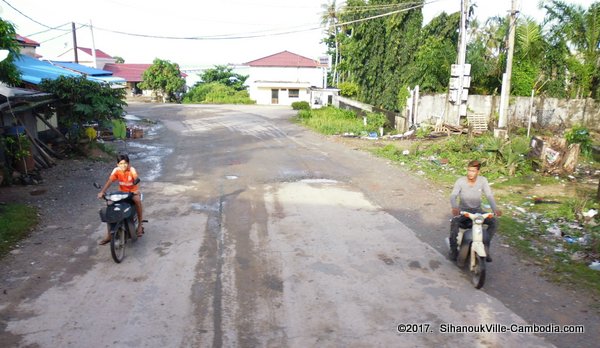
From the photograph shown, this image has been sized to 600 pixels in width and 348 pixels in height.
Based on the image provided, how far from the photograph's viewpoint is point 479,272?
5965mm

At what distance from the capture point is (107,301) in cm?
557

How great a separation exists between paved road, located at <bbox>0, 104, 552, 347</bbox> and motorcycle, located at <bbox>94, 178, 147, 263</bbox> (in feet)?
0.77

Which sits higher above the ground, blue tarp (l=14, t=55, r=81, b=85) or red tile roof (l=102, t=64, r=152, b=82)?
red tile roof (l=102, t=64, r=152, b=82)

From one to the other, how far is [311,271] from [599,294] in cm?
373

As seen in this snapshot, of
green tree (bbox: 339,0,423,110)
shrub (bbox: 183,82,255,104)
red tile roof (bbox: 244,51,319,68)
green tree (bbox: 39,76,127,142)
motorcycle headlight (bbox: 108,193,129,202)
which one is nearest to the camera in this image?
motorcycle headlight (bbox: 108,193,129,202)

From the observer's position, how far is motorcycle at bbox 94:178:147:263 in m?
6.77

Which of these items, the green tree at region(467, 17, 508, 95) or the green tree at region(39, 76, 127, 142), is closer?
the green tree at region(39, 76, 127, 142)

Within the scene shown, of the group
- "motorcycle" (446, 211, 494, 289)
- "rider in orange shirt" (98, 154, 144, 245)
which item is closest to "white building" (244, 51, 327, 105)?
"rider in orange shirt" (98, 154, 144, 245)

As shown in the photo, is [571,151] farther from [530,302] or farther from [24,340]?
[24,340]

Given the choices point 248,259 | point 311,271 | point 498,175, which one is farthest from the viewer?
point 498,175

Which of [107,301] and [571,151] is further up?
[571,151]

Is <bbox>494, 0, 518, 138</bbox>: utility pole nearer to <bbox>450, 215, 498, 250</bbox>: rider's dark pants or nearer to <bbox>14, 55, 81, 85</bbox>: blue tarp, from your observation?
<bbox>450, 215, 498, 250</bbox>: rider's dark pants

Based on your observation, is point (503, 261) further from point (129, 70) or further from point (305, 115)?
point (129, 70)

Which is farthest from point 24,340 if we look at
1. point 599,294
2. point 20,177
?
point 20,177
